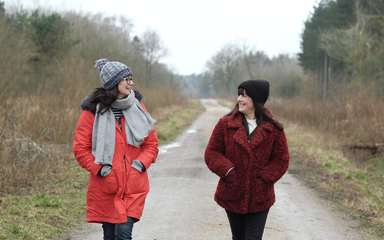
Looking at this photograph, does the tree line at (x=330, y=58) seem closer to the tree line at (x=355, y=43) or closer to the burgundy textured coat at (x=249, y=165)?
the tree line at (x=355, y=43)

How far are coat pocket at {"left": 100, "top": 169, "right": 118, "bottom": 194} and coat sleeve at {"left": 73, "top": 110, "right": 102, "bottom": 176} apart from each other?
0.33ft

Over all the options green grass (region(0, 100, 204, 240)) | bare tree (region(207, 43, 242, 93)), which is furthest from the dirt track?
bare tree (region(207, 43, 242, 93))

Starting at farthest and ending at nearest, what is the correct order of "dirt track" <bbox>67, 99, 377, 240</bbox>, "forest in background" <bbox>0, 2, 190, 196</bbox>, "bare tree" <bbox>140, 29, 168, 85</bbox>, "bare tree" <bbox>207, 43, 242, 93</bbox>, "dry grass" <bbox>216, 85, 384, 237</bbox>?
1. "bare tree" <bbox>207, 43, 242, 93</bbox>
2. "bare tree" <bbox>140, 29, 168, 85</bbox>
3. "forest in background" <bbox>0, 2, 190, 196</bbox>
4. "dry grass" <bbox>216, 85, 384, 237</bbox>
5. "dirt track" <bbox>67, 99, 377, 240</bbox>

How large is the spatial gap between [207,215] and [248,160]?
2792 millimetres

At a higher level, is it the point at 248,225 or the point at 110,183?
the point at 110,183

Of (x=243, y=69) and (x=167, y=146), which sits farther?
(x=243, y=69)

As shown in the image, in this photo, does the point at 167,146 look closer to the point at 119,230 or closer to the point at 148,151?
the point at 148,151

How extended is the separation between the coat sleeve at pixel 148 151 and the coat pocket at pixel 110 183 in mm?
255

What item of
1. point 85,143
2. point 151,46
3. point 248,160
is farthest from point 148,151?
point 151,46

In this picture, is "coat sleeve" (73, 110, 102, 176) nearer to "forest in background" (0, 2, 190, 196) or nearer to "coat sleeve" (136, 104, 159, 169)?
"coat sleeve" (136, 104, 159, 169)

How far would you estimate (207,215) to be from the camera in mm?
5676

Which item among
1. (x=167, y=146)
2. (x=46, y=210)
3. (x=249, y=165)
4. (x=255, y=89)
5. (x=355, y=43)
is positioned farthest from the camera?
(x=355, y=43)

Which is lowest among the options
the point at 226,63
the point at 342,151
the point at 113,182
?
the point at 342,151

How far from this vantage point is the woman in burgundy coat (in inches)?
122
